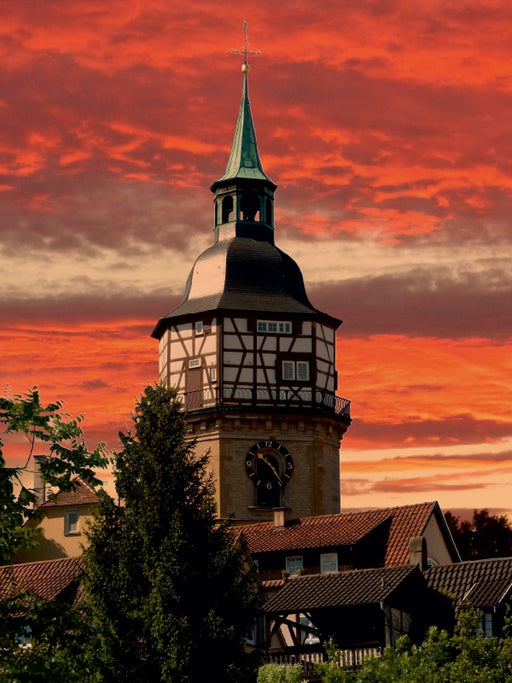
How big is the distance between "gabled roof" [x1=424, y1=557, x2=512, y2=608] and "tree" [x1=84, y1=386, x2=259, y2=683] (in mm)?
10531

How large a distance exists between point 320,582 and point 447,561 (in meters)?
9.18

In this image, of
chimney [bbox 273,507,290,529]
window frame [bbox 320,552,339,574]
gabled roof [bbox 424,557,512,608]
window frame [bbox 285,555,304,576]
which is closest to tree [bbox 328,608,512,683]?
gabled roof [bbox 424,557,512,608]

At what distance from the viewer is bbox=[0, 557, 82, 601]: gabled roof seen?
5575 centimetres

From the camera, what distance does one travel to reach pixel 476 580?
162 feet

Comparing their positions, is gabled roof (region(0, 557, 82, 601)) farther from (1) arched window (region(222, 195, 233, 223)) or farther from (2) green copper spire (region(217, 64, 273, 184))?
(2) green copper spire (region(217, 64, 273, 184))

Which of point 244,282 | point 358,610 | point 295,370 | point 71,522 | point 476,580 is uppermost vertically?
point 244,282

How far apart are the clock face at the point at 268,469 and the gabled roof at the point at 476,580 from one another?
18.5 m

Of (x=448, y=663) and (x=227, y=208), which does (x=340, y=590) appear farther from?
(x=227, y=208)

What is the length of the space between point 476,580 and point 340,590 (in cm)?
449

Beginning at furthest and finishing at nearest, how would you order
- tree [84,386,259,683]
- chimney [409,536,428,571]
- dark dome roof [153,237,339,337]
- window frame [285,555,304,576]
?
dark dome roof [153,237,339,337] < window frame [285,555,304,576] < chimney [409,536,428,571] < tree [84,386,259,683]

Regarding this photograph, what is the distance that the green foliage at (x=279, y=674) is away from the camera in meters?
44.7

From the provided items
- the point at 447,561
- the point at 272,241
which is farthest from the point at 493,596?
the point at 272,241

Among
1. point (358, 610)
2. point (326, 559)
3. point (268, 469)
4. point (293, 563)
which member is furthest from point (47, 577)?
point (268, 469)

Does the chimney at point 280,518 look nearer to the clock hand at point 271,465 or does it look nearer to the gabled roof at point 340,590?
the clock hand at point 271,465
